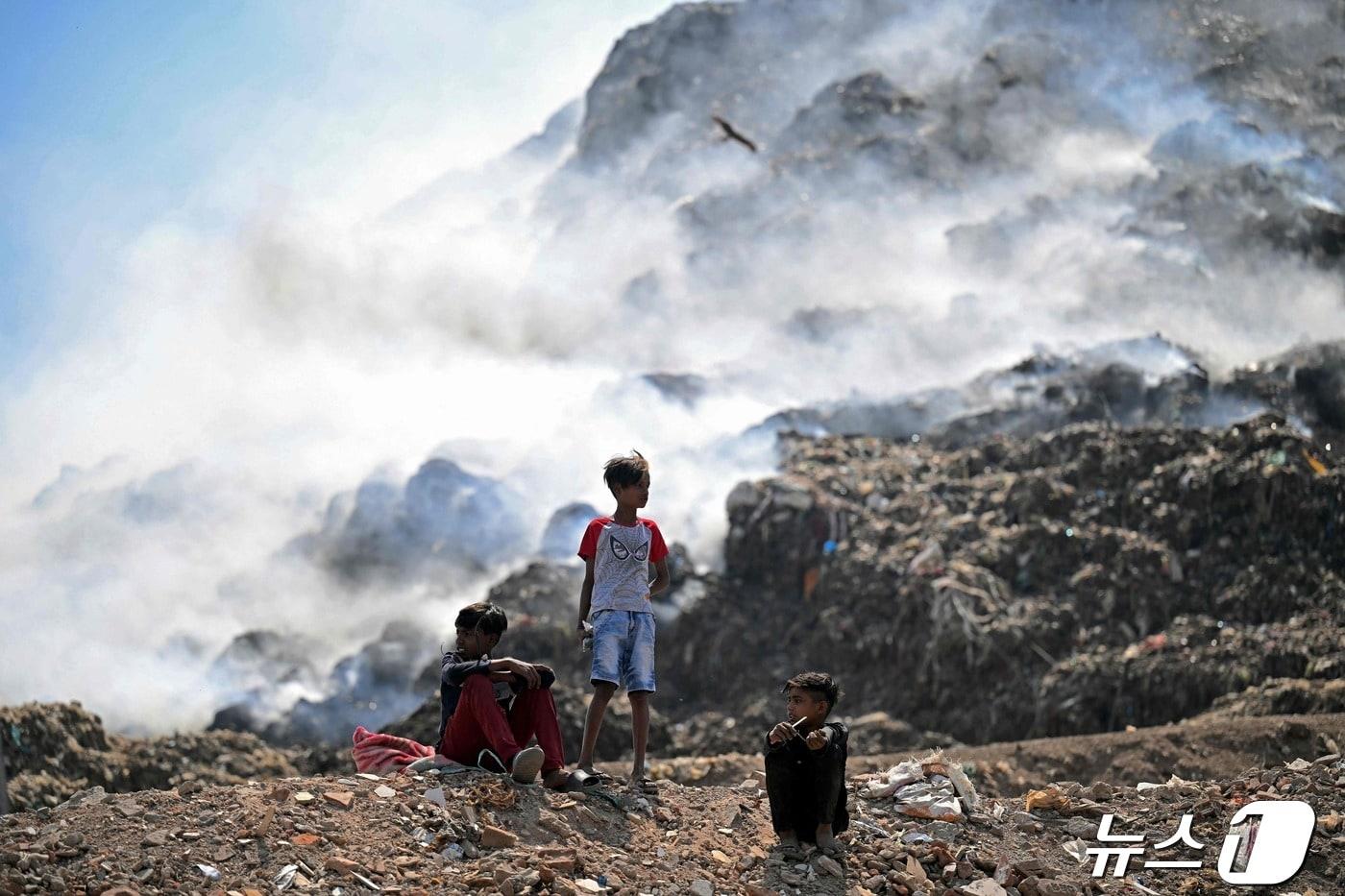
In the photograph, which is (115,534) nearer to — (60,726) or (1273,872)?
(60,726)

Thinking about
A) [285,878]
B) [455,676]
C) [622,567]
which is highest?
[622,567]

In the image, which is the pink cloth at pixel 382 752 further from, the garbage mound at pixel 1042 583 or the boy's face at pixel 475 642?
the garbage mound at pixel 1042 583

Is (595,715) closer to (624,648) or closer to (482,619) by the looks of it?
(624,648)

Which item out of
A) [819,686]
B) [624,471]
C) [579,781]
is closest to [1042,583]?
[624,471]

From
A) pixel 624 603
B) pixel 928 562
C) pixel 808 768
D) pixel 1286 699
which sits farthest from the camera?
pixel 928 562

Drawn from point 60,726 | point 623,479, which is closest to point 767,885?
point 623,479

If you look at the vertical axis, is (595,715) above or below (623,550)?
below

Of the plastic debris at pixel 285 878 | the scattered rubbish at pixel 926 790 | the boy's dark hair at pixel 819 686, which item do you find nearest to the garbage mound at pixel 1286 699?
the scattered rubbish at pixel 926 790

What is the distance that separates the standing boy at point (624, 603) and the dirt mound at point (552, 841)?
307 mm

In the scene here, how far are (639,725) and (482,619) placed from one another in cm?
73

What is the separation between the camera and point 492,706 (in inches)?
200

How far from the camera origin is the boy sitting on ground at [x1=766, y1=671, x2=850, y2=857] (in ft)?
15.2

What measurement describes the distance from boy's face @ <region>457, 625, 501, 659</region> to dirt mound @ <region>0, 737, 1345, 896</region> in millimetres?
434

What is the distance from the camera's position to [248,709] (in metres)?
16.1
